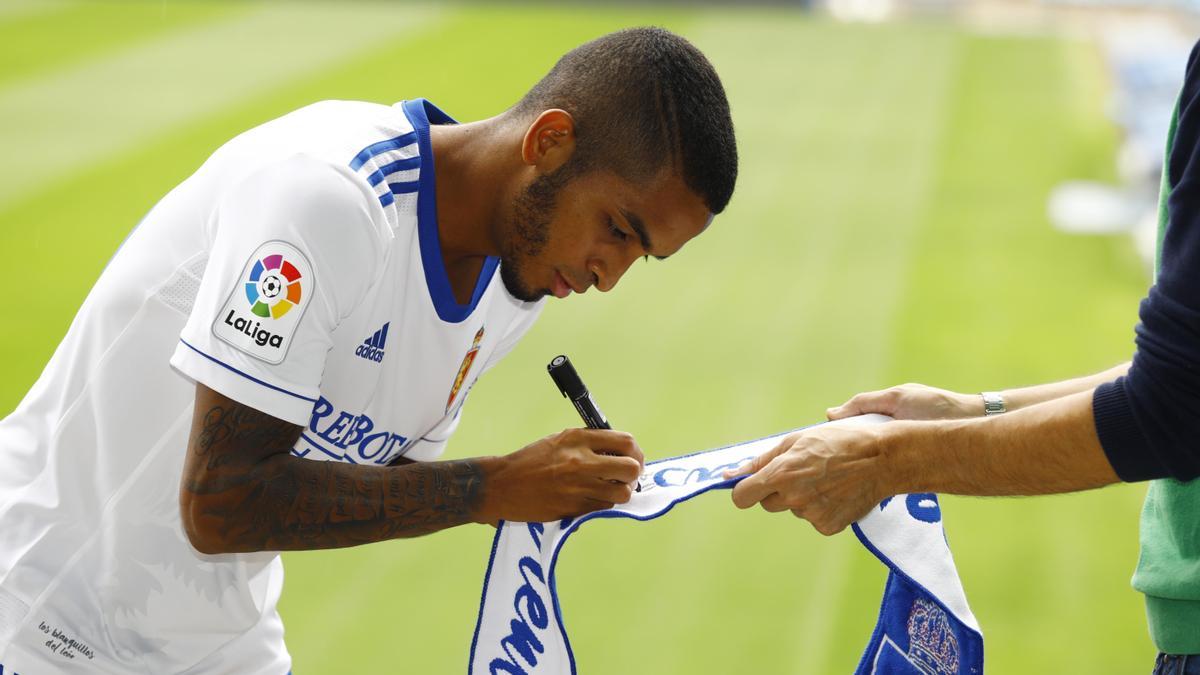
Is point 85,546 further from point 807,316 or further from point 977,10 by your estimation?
point 977,10

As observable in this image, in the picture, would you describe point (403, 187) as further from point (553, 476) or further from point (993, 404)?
point (993, 404)

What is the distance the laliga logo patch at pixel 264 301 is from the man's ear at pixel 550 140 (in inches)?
21.0

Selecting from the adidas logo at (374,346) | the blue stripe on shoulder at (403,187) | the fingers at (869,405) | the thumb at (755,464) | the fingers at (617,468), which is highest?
the blue stripe on shoulder at (403,187)

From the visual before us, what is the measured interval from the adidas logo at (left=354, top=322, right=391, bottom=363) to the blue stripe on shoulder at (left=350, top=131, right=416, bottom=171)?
30 cm

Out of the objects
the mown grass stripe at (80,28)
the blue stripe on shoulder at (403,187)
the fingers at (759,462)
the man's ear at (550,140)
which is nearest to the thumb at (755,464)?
the fingers at (759,462)

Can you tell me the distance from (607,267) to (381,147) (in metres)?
0.47

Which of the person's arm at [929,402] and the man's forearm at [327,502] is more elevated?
the person's arm at [929,402]

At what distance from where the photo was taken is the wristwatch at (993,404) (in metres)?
2.83

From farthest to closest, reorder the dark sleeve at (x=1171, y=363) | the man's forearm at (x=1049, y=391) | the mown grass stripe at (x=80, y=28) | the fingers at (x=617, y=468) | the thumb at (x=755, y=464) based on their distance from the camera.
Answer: the mown grass stripe at (x=80, y=28)
the man's forearm at (x=1049, y=391)
the thumb at (x=755, y=464)
the fingers at (x=617, y=468)
the dark sleeve at (x=1171, y=363)

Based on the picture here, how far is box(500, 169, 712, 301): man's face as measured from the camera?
7.96 ft

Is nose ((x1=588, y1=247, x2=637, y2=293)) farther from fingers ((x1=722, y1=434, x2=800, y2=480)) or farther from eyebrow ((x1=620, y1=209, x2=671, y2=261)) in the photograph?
fingers ((x1=722, y1=434, x2=800, y2=480))

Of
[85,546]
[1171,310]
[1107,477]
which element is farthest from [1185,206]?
[85,546]

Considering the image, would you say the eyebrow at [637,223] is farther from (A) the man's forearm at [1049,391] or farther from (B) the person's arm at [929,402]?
(A) the man's forearm at [1049,391]

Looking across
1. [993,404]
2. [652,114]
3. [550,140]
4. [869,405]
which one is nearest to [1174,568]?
[993,404]
